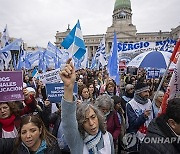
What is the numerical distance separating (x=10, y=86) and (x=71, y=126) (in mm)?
1359

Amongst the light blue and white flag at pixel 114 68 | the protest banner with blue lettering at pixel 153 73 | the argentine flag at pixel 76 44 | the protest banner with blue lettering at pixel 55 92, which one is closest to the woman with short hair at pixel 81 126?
the protest banner with blue lettering at pixel 55 92

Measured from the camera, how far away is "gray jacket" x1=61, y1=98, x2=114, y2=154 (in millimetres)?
1644

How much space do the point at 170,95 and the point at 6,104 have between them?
1867mm

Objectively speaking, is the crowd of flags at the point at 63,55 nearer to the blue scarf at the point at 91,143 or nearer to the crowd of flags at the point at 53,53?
the crowd of flags at the point at 53,53

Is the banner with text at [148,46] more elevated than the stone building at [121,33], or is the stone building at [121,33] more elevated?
the stone building at [121,33]

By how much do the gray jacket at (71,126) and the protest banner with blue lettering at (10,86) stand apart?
3.93 ft

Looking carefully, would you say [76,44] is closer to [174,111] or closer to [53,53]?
[174,111]

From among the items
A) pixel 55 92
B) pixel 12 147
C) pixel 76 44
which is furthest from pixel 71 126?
pixel 76 44

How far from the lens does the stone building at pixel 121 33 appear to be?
6456 cm

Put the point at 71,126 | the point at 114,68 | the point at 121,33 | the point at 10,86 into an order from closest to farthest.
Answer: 1. the point at 71,126
2. the point at 10,86
3. the point at 114,68
4. the point at 121,33

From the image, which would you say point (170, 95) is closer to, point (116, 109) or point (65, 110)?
point (65, 110)

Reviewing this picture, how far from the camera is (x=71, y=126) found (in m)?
1.71

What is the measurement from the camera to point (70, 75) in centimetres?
158

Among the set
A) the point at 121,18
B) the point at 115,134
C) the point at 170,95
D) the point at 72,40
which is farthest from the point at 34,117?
the point at 121,18
